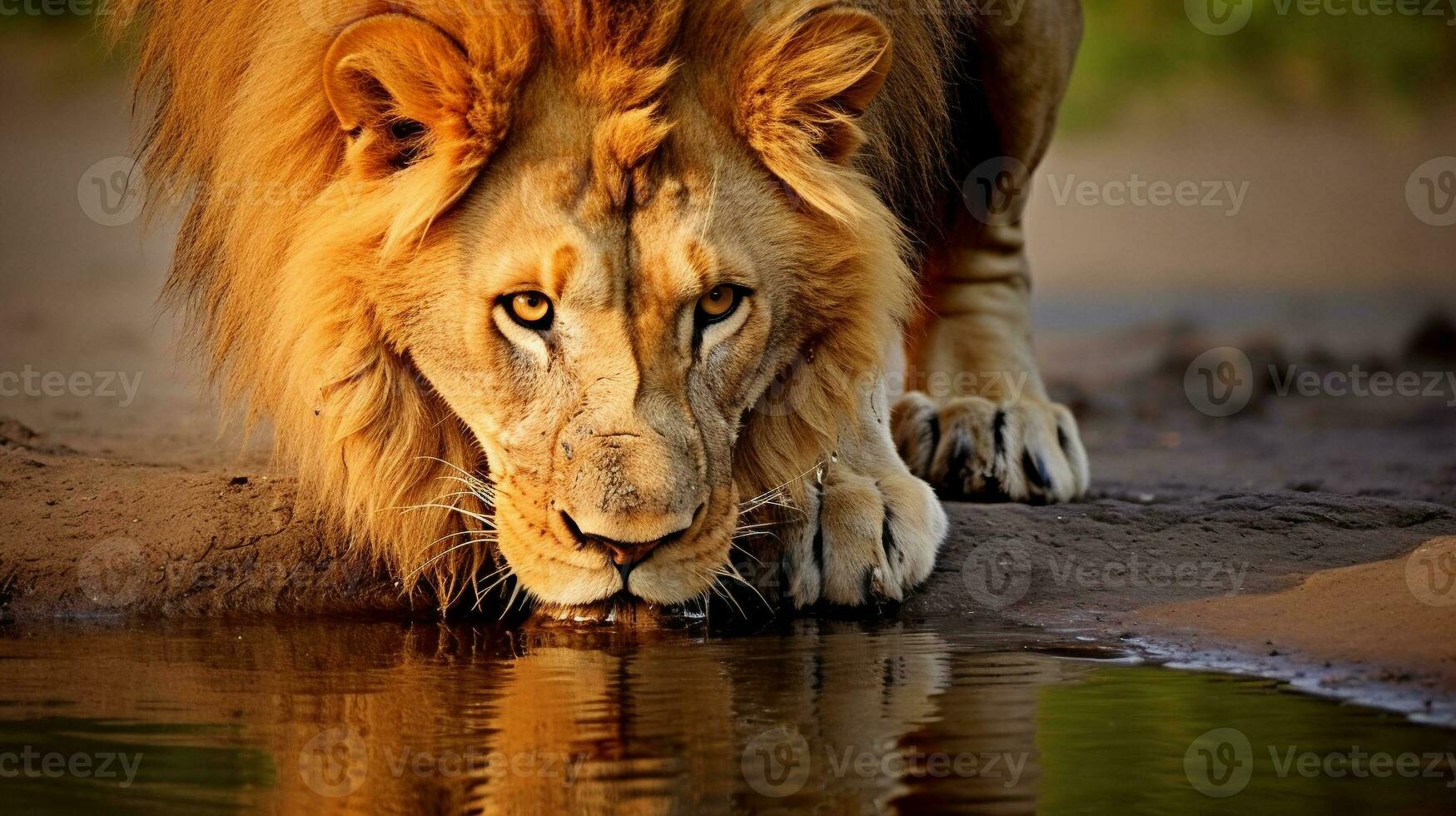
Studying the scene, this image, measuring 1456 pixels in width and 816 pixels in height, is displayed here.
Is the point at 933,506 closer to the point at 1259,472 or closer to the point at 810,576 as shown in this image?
the point at 810,576

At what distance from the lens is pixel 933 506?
3.42 metres

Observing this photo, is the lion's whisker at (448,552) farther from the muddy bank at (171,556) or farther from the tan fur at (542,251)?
the muddy bank at (171,556)

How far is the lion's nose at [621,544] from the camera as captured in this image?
2.70m

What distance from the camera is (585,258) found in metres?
2.77

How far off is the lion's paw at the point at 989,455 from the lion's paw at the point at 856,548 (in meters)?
0.80

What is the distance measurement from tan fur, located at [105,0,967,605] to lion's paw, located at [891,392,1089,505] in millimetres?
792

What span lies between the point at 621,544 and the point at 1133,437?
3.93 meters

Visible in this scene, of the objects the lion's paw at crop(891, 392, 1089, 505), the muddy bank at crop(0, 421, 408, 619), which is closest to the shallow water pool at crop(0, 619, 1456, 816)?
the muddy bank at crop(0, 421, 408, 619)

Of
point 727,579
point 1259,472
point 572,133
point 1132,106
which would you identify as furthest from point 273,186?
point 1132,106

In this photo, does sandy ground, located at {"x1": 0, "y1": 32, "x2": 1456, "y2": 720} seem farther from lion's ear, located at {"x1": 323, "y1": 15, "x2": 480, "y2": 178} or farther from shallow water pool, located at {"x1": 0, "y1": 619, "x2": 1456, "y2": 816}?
lion's ear, located at {"x1": 323, "y1": 15, "x2": 480, "y2": 178}

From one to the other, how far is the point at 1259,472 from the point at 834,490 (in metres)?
2.55

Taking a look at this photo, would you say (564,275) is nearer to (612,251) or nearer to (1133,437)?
(612,251)

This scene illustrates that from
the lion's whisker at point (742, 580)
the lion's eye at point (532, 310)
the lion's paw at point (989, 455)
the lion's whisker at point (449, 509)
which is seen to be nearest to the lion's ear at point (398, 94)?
the lion's eye at point (532, 310)

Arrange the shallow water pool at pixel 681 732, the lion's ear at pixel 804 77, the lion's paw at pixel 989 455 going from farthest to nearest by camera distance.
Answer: the lion's paw at pixel 989 455 → the lion's ear at pixel 804 77 → the shallow water pool at pixel 681 732
